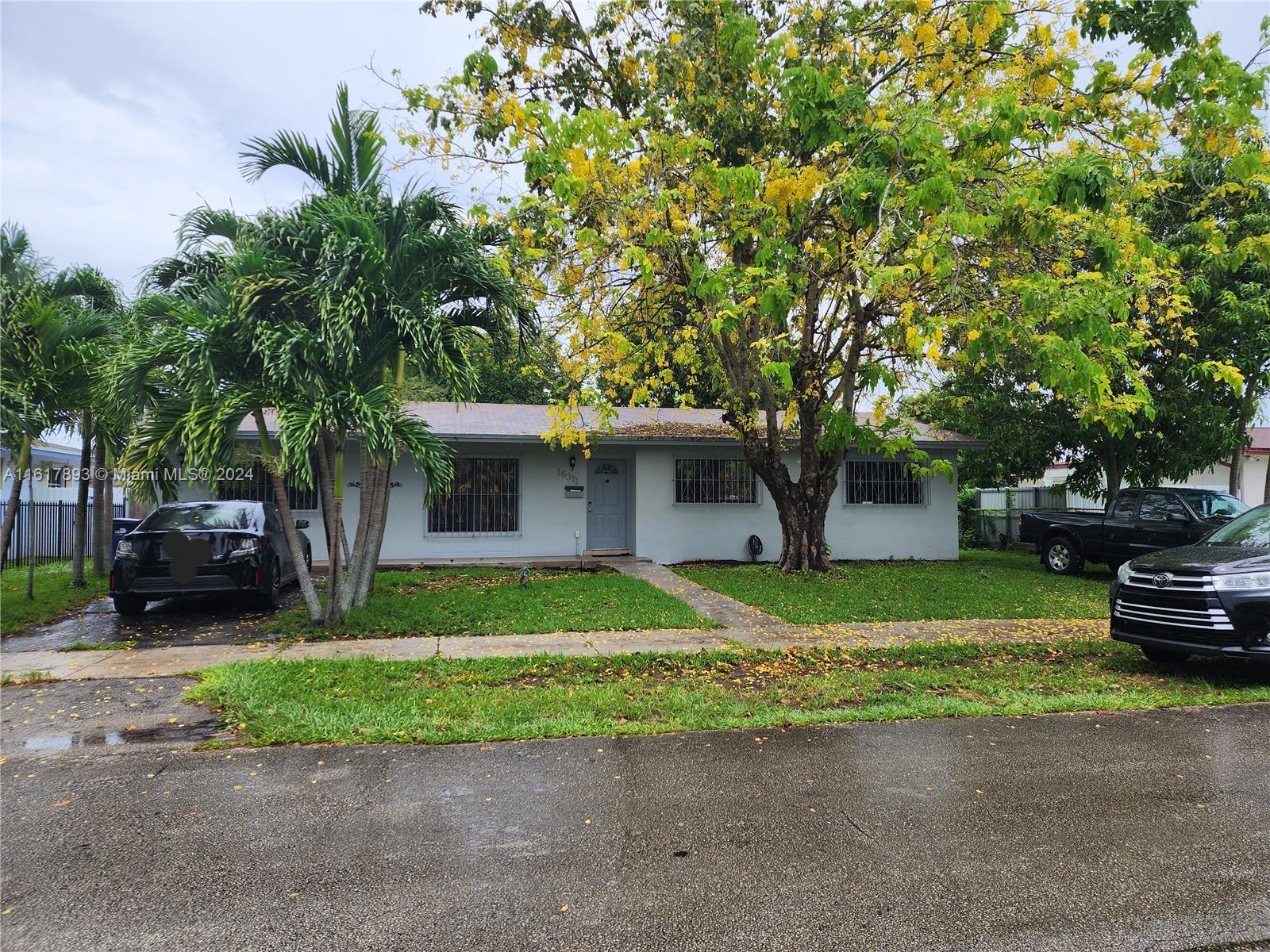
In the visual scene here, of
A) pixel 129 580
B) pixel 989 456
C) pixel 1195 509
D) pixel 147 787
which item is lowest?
pixel 147 787

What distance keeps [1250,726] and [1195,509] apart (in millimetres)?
10159

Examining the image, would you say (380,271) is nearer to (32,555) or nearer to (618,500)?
(32,555)

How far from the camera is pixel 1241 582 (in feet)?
22.5

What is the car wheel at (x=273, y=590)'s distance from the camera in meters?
10.4

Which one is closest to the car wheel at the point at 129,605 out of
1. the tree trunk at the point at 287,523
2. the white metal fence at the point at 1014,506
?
the tree trunk at the point at 287,523

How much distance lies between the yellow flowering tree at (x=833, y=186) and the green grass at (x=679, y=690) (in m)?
2.81

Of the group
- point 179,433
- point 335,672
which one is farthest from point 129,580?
point 335,672

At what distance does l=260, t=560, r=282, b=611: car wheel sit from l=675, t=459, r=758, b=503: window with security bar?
8162mm

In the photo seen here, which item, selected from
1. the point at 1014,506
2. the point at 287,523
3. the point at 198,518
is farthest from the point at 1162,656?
the point at 1014,506

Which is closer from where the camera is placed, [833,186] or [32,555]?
[833,186]

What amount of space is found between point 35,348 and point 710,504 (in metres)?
11.6

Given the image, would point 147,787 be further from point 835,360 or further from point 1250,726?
point 835,360

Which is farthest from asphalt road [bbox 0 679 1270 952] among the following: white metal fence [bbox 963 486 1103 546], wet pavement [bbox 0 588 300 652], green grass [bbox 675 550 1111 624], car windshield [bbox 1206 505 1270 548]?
white metal fence [bbox 963 486 1103 546]

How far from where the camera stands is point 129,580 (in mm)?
9680
